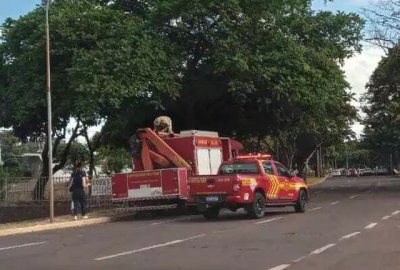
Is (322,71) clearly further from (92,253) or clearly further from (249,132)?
(92,253)

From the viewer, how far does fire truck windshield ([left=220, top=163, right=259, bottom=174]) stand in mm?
22500

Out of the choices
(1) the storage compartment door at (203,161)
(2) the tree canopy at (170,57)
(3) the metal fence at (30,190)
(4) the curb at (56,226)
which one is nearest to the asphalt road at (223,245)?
(4) the curb at (56,226)

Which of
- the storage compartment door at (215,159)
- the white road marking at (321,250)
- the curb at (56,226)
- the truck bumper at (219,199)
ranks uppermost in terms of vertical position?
the storage compartment door at (215,159)

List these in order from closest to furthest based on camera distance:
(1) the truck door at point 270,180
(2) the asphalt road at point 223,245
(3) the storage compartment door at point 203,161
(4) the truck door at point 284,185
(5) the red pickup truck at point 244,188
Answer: (2) the asphalt road at point 223,245, (5) the red pickup truck at point 244,188, (1) the truck door at point 270,180, (4) the truck door at point 284,185, (3) the storage compartment door at point 203,161

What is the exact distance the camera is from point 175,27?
31.8 meters

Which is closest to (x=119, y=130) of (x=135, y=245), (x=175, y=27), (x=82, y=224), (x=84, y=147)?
(x=175, y=27)

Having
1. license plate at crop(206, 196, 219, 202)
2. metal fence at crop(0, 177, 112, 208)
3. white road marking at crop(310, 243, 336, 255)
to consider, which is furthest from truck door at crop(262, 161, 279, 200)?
metal fence at crop(0, 177, 112, 208)

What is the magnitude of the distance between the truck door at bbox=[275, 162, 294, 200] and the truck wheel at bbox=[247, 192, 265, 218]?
1119 millimetres

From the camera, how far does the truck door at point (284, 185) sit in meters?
23.1

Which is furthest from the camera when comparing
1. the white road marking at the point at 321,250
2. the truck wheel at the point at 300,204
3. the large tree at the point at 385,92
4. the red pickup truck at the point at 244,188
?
the large tree at the point at 385,92

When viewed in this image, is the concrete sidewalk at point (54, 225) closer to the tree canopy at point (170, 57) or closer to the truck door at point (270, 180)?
the tree canopy at point (170, 57)

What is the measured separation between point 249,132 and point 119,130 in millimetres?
8330

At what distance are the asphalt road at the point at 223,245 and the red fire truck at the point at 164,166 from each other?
7.74 ft

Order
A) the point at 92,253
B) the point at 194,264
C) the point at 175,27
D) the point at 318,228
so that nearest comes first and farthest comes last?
the point at 194,264
the point at 92,253
the point at 318,228
the point at 175,27
